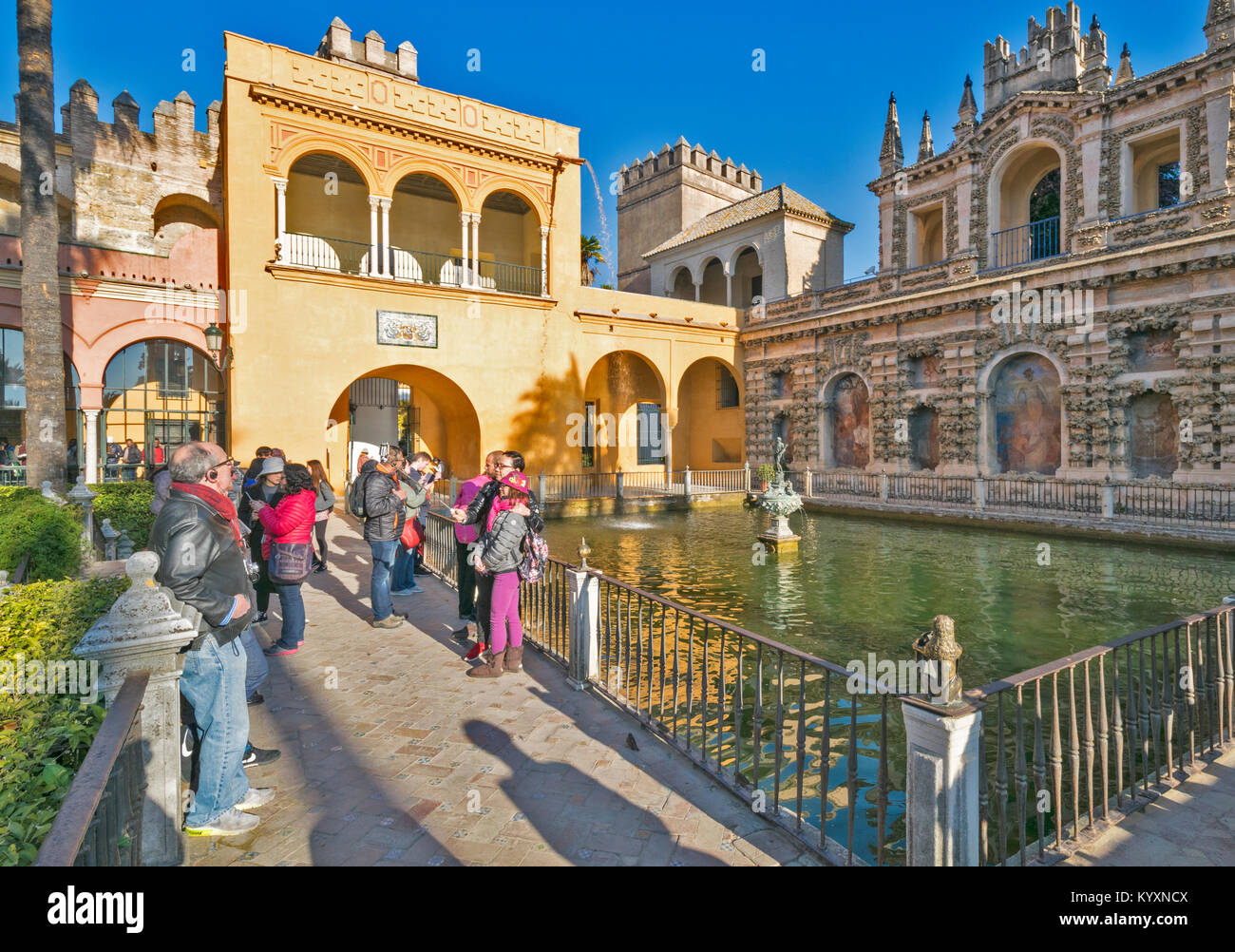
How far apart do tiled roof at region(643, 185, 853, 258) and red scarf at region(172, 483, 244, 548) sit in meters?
27.7

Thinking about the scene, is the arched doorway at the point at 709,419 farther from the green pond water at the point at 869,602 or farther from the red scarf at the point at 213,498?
the red scarf at the point at 213,498

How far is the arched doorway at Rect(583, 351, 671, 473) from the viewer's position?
28719 millimetres

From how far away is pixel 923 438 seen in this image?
73.3 feet

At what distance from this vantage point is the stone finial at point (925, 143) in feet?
81.0

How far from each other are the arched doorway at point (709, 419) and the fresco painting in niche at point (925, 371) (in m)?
7.75

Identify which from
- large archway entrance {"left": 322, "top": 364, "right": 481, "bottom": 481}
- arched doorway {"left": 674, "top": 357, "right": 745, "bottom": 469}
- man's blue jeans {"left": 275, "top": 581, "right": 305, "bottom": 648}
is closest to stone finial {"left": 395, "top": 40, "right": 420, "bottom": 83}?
large archway entrance {"left": 322, "top": 364, "right": 481, "bottom": 481}

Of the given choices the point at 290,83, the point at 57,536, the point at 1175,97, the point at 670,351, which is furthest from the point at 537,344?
the point at 1175,97

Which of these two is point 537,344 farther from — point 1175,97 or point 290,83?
point 1175,97

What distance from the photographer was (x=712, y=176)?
36.4 m

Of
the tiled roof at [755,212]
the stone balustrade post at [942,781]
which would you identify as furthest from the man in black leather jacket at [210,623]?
the tiled roof at [755,212]

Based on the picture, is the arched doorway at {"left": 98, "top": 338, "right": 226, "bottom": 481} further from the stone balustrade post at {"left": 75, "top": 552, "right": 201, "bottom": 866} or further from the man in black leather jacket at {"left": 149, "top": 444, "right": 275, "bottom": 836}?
the stone balustrade post at {"left": 75, "top": 552, "right": 201, "bottom": 866}

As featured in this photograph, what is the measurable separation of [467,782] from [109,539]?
9365 mm

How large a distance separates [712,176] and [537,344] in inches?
811
